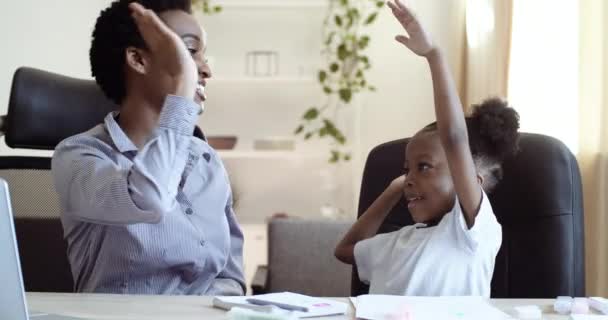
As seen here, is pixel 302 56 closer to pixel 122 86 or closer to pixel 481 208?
pixel 122 86

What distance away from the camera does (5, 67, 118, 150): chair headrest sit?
1.76 meters

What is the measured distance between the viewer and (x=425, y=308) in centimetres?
114

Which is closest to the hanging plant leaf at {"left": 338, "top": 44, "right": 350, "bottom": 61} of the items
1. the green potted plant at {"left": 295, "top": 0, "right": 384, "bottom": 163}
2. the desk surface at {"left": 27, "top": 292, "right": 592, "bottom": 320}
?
the green potted plant at {"left": 295, "top": 0, "right": 384, "bottom": 163}

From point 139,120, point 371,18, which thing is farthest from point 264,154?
point 139,120

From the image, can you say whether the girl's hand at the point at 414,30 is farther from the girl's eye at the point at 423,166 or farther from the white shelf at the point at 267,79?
the white shelf at the point at 267,79

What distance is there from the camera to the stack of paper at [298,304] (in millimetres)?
1137

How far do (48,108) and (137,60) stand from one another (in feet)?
1.34

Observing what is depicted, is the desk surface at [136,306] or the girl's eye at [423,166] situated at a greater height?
the girl's eye at [423,166]

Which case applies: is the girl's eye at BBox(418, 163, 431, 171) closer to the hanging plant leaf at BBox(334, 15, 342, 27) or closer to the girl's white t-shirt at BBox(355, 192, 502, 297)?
the girl's white t-shirt at BBox(355, 192, 502, 297)

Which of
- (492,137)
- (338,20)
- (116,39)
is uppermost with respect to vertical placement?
(338,20)

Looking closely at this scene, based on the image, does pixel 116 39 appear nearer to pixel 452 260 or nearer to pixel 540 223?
pixel 452 260

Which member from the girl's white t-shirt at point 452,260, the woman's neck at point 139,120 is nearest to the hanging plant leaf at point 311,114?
the woman's neck at point 139,120

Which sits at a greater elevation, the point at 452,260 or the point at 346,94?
the point at 346,94

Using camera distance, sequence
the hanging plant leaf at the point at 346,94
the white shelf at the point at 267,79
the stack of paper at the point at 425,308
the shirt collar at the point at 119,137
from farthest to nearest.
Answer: the white shelf at the point at 267,79, the hanging plant leaf at the point at 346,94, the shirt collar at the point at 119,137, the stack of paper at the point at 425,308
